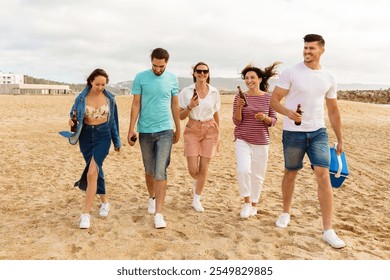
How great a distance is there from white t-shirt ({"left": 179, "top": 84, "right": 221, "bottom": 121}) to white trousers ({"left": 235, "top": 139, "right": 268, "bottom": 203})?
1.72 feet

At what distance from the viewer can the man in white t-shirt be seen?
4348 mm

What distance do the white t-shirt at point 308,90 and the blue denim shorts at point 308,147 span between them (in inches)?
2.9

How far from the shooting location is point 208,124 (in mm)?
5398

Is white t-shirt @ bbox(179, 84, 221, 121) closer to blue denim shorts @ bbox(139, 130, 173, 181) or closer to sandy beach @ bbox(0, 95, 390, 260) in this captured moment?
blue denim shorts @ bbox(139, 130, 173, 181)

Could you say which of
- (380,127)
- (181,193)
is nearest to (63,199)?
(181,193)

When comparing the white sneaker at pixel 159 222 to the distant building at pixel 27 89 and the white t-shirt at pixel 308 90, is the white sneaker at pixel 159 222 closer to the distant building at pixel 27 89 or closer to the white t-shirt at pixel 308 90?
the white t-shirt at pixel 308 90

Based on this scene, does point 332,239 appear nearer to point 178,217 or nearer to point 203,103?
point 178,217

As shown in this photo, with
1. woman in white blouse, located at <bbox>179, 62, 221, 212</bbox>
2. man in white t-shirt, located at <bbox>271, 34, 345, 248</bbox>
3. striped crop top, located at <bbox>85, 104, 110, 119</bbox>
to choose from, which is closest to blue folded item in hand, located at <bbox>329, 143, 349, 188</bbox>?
man in white t-shirt, located at <bbox>271, 34, 345, 248</bbox>

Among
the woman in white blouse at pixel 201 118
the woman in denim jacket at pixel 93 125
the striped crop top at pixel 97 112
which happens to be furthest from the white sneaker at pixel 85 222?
the woman in white blouse at pixel 201 118

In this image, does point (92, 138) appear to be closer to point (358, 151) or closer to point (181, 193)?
point (181, 193)

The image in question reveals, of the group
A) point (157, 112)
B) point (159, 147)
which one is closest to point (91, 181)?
point (159, 147)

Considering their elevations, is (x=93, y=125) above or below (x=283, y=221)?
above

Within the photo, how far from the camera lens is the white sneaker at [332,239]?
4346mm

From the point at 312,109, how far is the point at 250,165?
4.00ft
